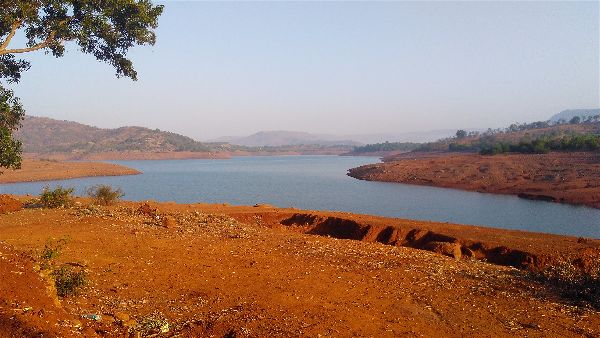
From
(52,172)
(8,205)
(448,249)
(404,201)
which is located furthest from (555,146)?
(52,172)

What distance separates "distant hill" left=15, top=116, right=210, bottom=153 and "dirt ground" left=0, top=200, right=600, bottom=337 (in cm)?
13841

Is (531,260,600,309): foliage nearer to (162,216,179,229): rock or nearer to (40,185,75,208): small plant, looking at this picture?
(162,216,179,229): rock

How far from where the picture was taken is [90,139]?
159500 mm

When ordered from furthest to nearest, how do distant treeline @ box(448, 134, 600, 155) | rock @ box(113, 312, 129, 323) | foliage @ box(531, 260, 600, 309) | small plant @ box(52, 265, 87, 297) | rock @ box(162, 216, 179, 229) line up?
distant treeline @ box(448, 134, 600, 155) < rock @ box(162, 216, 179, 229) < foliage @ box(531, 260, 600, 309) < small plant @ box(52, 265, 87, 297) < rock @ box(113, 312, 129, 323)

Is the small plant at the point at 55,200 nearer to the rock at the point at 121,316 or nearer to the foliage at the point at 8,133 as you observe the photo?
the foliage at the point at 8,133

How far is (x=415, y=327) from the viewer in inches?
288

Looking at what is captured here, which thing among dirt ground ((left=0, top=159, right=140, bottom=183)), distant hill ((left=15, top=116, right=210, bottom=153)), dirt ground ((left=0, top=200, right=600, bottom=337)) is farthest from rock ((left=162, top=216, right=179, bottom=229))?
distant hill ((left=15, top=116, right=210, bottom=153))

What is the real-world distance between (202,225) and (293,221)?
7664 millimetres

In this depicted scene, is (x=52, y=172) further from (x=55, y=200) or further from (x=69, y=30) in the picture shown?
(x=69, y=30)

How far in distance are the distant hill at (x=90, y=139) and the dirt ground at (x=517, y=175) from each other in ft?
340

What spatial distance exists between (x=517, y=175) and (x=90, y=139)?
146 m

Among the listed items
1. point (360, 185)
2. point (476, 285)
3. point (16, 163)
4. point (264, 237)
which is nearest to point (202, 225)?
point (264, 237)

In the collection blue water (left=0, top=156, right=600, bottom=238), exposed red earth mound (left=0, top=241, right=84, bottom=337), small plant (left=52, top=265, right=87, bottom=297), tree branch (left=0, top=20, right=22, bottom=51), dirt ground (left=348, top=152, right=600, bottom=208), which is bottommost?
blue water (left=0, top=156, right=600, bottom=238)

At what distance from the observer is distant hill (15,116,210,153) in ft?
472
